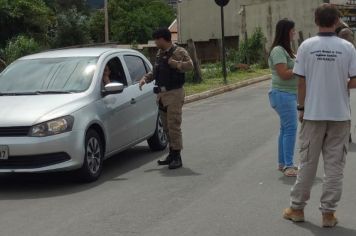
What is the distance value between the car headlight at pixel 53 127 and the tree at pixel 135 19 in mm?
81464

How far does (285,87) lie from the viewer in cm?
756

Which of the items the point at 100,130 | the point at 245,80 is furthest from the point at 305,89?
the point at 245,80

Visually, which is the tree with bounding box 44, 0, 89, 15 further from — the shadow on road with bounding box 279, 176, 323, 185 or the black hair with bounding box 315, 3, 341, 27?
the black hair with bounding box 315, 3, 341, 27

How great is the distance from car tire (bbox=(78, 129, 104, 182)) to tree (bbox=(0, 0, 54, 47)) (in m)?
39.1

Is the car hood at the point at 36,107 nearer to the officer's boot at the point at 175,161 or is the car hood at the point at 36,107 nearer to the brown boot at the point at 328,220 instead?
the officer's boot at the point at 175,161

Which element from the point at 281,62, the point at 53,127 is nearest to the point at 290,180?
the point at 281,62

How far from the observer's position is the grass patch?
1998cm

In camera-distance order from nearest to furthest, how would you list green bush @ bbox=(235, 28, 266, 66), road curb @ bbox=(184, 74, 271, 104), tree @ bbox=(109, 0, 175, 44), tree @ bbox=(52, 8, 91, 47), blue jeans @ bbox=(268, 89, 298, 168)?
blue jeans @ bbox=(268, 89, 298, 168) < road curb @ bbox=(184, 74, 271, 104) < green bush @ bbox=(235, 28, 266, 66) < tree @ bbox=(52, 8, 91, 47) < tree @ bbox=(109, 0, 175, 44)

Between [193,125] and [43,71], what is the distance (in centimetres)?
481

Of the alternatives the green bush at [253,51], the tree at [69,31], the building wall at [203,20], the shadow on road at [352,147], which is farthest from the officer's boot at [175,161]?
the building wall at [203,20]

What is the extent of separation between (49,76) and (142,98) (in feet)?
4.86

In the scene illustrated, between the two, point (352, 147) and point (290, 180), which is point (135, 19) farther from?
point (290, 180)

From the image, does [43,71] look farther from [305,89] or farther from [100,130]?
[305,89]

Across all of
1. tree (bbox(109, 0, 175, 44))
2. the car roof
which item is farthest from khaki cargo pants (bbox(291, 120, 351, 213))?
tree (bbox(109, 0, 175, 44))
